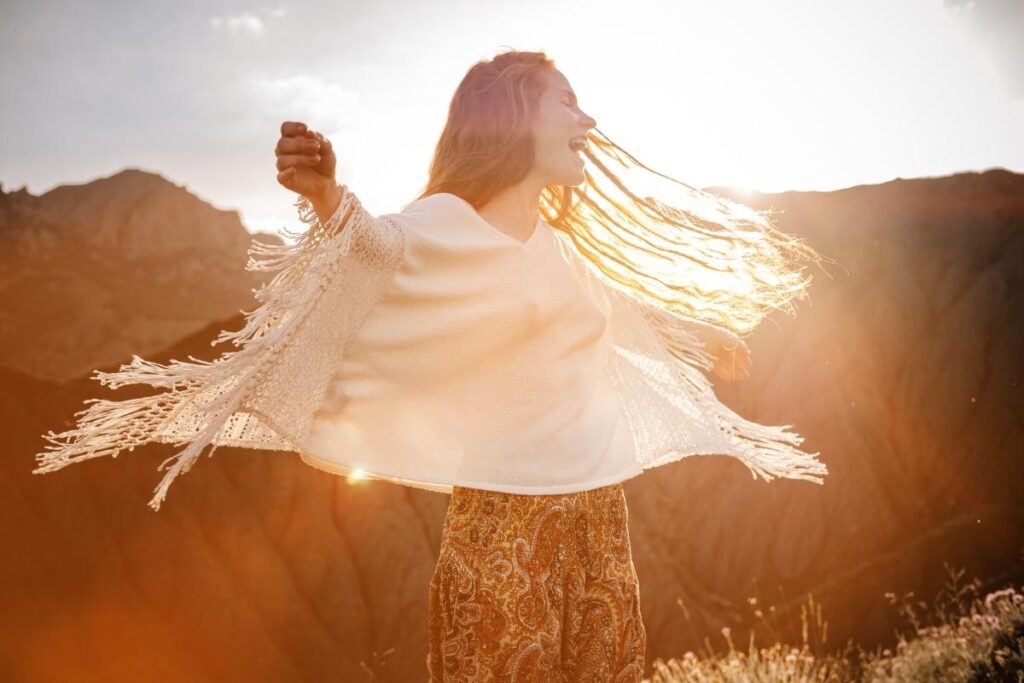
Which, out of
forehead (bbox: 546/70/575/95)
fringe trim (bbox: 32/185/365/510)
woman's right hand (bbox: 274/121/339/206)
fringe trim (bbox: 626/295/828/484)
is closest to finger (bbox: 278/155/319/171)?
woman's right hand (bbox: 274/121/339/206)

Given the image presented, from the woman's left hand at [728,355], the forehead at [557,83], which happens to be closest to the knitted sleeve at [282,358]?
the forehead at [557,83]

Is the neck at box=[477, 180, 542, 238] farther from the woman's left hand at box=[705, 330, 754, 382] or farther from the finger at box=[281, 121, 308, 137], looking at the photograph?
the woman's left hand at box=[705, 330, 754, 382]

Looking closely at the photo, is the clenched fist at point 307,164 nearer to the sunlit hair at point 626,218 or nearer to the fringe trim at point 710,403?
the sunlit hair at point 626,218

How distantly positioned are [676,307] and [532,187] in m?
0.75

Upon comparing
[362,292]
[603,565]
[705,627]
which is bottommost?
[705,627]

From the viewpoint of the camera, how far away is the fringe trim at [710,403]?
2.19 m

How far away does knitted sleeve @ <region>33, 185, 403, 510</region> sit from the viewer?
148 cm

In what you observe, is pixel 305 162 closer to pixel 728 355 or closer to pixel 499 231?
pixel 499 231

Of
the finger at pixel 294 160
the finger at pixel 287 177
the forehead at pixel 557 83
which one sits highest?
the forehead at pixel 557 83

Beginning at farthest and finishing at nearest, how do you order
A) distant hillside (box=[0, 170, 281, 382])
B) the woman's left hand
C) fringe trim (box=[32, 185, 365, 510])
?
distant hillside (box=[0, 170, 281, 382]), the woman's left hand, fringe trim (box=[32, 185, 365, 510])

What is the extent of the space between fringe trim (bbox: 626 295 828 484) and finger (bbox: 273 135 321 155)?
1182 mm

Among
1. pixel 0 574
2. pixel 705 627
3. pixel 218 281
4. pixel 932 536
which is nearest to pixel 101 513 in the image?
pixel 0 574

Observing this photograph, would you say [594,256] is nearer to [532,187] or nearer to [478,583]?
[532,187]

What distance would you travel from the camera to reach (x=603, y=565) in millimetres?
1623
